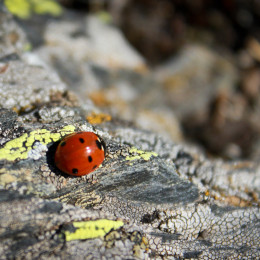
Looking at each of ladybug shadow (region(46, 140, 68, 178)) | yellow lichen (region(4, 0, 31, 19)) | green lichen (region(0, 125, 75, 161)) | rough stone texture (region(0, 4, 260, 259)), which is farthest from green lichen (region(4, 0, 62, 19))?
ladybug shadow (region(46, 140, 68, 178))

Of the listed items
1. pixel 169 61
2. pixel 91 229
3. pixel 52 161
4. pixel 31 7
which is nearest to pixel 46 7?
pixel 31 7

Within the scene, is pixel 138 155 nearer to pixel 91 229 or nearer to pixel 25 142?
pixel 91 229

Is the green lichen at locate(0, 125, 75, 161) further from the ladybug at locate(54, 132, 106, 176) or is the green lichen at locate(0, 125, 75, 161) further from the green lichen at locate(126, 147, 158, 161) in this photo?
the green lichen at locate(126, 147, 158, 161)

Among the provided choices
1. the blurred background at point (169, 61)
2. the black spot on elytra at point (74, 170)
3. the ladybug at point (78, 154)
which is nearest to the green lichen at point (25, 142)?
the ladybug at point (78, 154)

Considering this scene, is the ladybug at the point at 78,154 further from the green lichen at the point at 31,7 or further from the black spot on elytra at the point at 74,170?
the green lichen at the point at 31,7

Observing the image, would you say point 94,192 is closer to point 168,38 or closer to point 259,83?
point 168,38

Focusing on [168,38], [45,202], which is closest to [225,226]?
[45,202]

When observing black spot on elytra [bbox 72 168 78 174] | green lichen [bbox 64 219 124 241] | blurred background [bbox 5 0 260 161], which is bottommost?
green lichen [bbox 64 219 124 241]

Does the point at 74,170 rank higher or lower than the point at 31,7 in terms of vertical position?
lower
